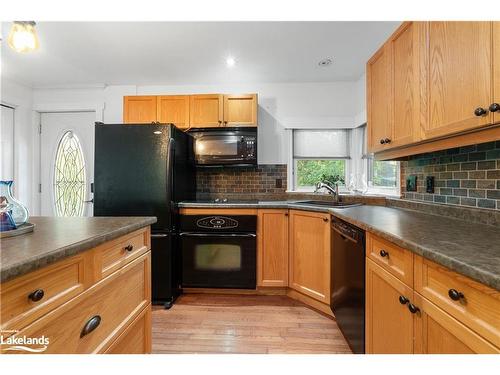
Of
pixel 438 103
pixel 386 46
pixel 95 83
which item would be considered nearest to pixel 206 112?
pixel 95 83

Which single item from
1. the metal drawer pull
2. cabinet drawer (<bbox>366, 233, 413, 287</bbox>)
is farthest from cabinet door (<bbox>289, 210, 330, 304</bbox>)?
the metal drawer pull

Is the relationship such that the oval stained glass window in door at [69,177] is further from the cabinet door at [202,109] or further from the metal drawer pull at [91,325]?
the metal drawer pull at [91,325]

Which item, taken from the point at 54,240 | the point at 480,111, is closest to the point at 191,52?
the point at 54,240

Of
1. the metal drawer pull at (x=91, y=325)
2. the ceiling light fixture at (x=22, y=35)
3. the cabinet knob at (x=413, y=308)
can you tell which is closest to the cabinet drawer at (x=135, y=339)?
the metal drawer pull at (x=91, y=325)

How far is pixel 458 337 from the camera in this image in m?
0.74

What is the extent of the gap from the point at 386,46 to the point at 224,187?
84.3 inches

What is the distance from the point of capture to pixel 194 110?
2.86m

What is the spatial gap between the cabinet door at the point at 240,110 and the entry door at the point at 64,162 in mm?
1856

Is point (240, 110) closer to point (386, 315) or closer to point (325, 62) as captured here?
point (325, 62)

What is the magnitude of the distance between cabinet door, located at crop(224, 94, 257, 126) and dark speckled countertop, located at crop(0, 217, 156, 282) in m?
1.84

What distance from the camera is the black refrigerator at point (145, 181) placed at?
7.52ft

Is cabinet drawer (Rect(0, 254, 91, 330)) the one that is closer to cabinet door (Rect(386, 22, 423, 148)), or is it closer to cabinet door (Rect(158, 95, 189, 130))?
cabinet door (Rect(386, 22, 423, 148))

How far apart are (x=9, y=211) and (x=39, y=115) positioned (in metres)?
3.22

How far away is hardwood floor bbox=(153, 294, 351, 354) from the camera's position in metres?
1.70
